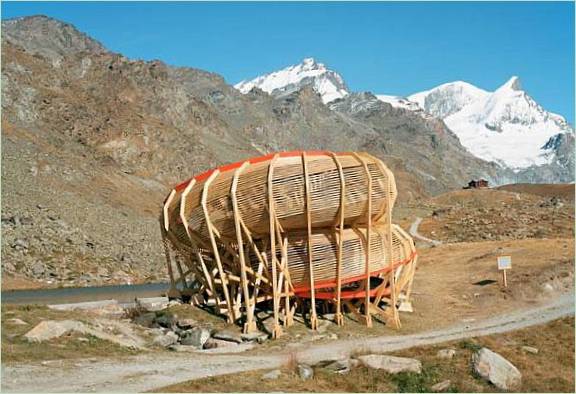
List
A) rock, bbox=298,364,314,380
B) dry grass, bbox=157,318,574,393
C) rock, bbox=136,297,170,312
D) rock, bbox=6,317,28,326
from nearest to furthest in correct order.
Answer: dry grass, bbox=157,318,574,393
rock, bbox=298,364,314,380
rock, bbox=6,317,28,326
rock, bbox=136,297,170,312

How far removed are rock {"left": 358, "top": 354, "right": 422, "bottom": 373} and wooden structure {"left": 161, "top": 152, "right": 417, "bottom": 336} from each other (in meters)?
7.85

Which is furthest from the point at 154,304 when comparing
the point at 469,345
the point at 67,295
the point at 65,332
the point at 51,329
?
the point at 67,295

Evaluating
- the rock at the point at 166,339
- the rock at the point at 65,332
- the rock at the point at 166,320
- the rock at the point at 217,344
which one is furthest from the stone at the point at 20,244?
the rock at the point at 217,344

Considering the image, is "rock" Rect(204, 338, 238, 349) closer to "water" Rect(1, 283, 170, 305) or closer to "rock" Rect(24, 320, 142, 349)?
"rock" Rect(24, 320, 142, 349)

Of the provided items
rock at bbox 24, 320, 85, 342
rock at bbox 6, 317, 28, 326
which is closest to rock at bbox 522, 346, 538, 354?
rock at bbox 24, 320, 85, 342

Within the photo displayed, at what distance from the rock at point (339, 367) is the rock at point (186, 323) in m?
11.1

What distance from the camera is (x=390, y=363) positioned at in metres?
23.2

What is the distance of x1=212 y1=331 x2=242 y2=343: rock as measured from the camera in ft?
98.9

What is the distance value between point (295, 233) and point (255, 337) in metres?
5.42

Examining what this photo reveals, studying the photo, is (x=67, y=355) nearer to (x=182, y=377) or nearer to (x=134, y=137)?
(x=182, y=377)

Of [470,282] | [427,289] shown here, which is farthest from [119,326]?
[470,282]

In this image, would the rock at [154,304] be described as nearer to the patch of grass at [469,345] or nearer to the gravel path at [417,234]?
the patch of grass at [469,345]

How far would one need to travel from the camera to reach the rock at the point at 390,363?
2291 cm

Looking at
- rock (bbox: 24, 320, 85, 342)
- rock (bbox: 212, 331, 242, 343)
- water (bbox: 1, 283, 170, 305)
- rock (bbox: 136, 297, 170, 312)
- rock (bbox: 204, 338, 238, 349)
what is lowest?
water (bbox: 1, 283, 170, 305)
